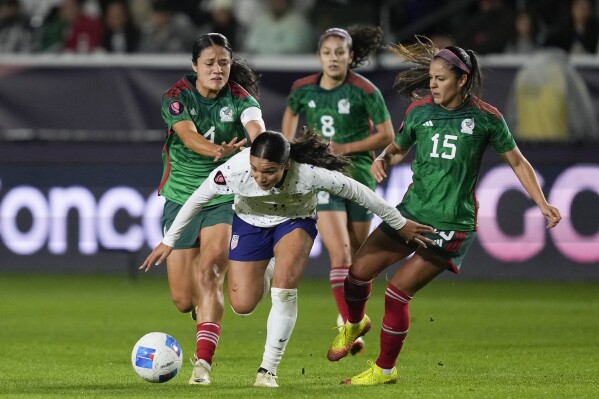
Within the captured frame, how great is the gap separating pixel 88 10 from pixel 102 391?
423 inches

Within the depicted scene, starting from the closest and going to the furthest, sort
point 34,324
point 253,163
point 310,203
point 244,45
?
point 253,163
point 310,203
point 34,324
point 244,45

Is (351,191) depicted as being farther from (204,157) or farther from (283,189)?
(204,157)

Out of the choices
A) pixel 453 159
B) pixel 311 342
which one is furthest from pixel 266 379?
pixel 311 342

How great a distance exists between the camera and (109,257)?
16.1 metres

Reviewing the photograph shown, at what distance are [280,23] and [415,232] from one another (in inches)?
366

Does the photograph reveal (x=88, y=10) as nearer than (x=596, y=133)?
No

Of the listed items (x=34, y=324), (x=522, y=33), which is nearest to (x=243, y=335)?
(x=34, y=324)

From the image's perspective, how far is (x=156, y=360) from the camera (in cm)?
803

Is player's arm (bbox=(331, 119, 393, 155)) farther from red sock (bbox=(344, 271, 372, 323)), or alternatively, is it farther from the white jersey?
the white jersey

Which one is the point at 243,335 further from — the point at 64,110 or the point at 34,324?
the point at 64,110

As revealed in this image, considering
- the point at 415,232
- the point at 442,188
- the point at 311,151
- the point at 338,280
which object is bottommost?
the point at 338,280

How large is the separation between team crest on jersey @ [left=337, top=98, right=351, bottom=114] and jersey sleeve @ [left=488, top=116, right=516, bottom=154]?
104 inches

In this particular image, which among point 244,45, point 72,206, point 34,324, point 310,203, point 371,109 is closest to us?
point 310,203

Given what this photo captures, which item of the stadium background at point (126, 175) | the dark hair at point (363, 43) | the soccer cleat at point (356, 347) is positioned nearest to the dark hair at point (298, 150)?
the soccer cleat at point (356, 347)
